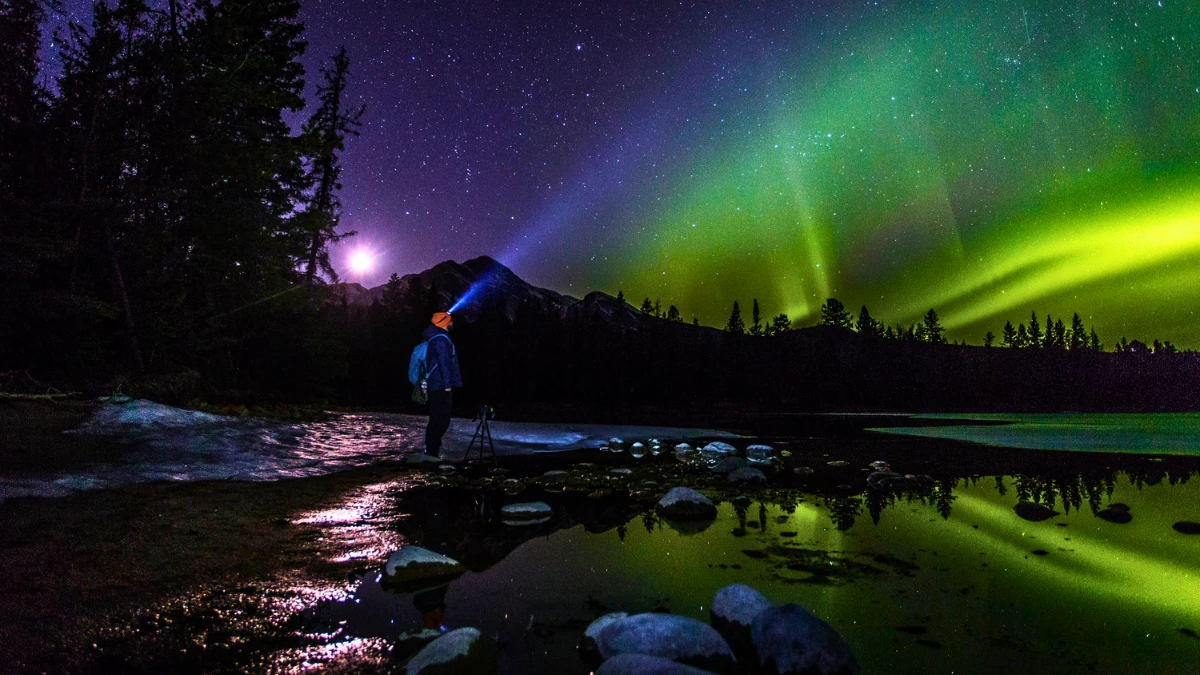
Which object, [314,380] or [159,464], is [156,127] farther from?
[159,464]

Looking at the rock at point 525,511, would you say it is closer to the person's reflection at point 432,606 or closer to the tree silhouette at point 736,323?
the person's reflection at point 432,606

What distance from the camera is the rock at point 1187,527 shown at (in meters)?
6.38

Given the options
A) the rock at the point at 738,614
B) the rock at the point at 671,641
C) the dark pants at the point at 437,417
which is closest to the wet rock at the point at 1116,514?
the rock at the point at 738,614

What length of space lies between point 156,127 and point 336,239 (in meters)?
13.1

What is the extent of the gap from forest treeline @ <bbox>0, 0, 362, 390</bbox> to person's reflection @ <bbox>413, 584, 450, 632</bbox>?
13.6 m

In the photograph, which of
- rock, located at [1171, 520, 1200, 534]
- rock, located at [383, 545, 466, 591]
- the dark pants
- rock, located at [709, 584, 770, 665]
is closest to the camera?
rock, located at [709, 584, 770, 665]

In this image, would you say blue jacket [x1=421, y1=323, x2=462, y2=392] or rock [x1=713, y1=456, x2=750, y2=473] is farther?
blue jacket [x1=421, y1=323, x2=462, y2=392]

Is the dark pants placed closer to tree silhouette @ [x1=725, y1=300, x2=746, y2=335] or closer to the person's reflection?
the person's reflection

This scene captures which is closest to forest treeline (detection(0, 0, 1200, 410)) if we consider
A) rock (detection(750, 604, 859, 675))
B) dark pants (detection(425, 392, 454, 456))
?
dark pants (detection(425, 392, 454, 456))

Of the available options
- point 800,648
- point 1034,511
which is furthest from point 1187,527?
point 800,648

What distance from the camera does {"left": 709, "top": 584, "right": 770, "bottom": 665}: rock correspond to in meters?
3.31

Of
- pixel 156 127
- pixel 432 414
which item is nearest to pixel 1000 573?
pixel 432 414

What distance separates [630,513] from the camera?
Answer: 7.34 meters

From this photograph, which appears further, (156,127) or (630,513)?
(156,127)
